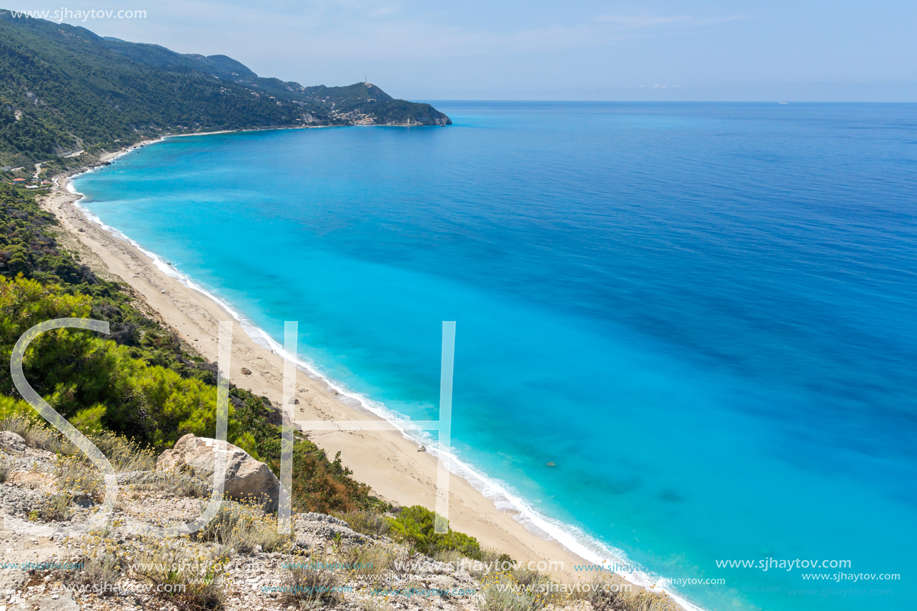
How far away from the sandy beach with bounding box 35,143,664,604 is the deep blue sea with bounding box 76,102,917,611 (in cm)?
158

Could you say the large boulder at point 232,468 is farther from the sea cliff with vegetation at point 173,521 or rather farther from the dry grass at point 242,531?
the dry grass at point 242,531

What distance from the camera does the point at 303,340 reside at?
32000 mm

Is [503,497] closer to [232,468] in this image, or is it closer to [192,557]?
[232,468]

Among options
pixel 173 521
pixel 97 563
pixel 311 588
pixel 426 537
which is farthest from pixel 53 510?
pixel 426 537

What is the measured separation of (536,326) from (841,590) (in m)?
21.5

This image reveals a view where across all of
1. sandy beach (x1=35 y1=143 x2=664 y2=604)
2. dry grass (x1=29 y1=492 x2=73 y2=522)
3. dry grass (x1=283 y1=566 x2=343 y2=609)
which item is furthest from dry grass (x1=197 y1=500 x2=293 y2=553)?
sandy beach (x1=35 y1=143 x2=664 y2=604)

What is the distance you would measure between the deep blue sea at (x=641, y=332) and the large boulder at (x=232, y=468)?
40.2 feet

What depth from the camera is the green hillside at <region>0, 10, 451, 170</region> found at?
8125 centimetres

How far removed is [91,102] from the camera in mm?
111500

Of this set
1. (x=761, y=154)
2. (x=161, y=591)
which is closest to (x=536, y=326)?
(x=161, y=591)

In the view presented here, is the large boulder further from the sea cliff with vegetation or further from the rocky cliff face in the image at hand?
the sea cliff with vegetation

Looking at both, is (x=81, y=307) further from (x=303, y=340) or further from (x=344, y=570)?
(x=303, y=340)

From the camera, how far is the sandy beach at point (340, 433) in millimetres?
17594

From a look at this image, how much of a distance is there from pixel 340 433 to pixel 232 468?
13.4m
